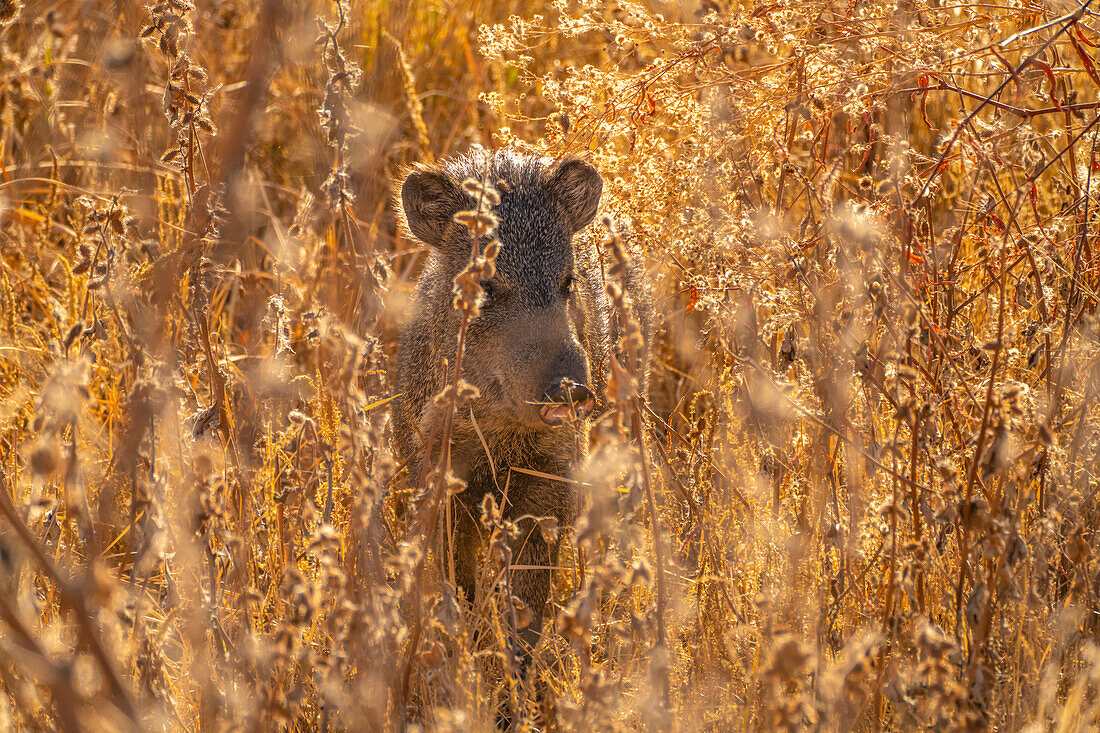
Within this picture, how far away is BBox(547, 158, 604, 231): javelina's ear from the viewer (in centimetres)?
397

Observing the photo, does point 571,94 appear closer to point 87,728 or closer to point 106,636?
point 106,636

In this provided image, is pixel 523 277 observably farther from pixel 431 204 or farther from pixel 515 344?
pixel 431 204

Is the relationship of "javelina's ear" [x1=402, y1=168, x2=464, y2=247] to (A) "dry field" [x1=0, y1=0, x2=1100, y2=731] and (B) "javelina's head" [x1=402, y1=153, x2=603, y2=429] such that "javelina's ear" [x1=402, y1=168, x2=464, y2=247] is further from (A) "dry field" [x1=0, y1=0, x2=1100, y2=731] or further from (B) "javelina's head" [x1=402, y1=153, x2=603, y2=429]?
(A) "dry field" [x1=0, y1=0, x2=1100, y2=731]

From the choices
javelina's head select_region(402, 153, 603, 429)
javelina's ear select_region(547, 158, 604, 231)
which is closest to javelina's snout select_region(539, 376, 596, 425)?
javelina's head select_region(402, 153, 603, 429)

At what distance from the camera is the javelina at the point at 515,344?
338 centimetres

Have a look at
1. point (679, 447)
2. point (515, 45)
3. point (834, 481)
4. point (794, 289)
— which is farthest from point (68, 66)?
point (834, 481)

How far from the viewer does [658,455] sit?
11.9ft

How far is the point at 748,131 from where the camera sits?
10.1 feet

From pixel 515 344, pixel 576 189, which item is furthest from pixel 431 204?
pixel 515 344

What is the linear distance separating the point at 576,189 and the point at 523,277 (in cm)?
58

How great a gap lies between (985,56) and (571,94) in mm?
1322

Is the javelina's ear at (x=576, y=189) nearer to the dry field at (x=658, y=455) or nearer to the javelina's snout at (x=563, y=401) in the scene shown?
the dry field at (x=658, y=455)

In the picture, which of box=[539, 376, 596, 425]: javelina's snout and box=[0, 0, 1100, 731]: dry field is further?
box=[539, 376, 596, 425]: javelina's snout

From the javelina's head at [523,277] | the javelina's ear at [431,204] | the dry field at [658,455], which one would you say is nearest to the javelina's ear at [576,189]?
the javelina's head at [523,277]
